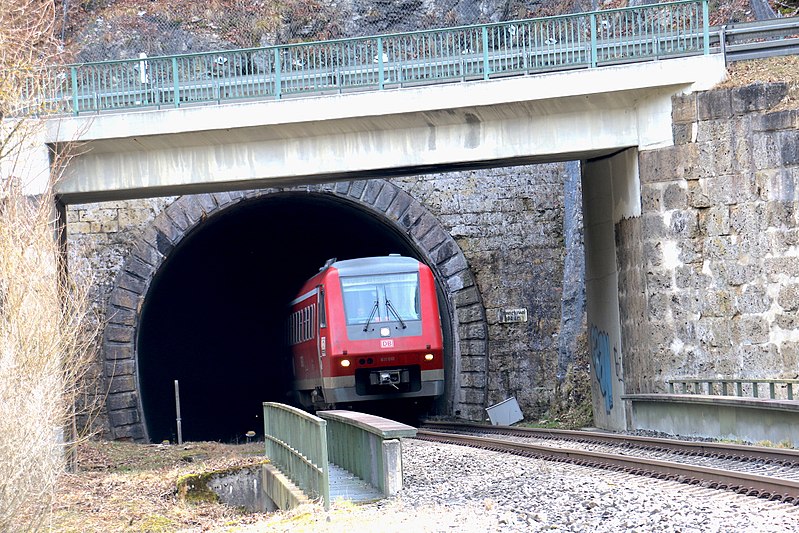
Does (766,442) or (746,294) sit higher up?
(746,294)

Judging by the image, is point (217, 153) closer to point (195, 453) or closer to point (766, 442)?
point (195, 453)

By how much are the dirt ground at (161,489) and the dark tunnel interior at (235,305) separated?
737cm

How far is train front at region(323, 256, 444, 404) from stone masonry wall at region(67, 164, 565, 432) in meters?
3.54

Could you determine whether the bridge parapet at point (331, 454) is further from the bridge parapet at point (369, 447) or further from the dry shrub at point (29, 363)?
the dry shrub at point (29, 363)

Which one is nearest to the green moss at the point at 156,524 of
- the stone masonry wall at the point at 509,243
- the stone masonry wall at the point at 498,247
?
the stone masonry wall at the point at 498,247

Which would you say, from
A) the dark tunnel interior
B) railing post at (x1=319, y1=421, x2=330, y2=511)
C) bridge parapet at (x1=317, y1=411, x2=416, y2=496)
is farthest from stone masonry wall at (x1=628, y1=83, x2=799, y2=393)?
the dark tunnel interior

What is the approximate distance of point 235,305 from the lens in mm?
35062

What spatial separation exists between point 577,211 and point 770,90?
9.18 m

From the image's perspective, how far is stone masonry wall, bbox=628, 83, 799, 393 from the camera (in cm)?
1582

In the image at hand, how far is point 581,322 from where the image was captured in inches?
973

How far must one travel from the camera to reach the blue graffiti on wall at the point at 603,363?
757 inches

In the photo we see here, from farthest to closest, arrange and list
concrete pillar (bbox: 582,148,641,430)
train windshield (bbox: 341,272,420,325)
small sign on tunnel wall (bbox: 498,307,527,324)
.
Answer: small sign on tunnel wall (bbox: 498,307,527,324), train windshield (bbox: 341,272,420,325), concrete pillar (bbox: 582,148,641,430)

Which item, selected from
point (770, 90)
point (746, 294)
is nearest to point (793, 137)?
point (770, 90)

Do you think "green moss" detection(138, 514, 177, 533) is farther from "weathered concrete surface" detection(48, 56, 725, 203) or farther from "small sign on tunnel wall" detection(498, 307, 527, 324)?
"small sign on tunnel wall" detection(498, 307, 527, 324)
